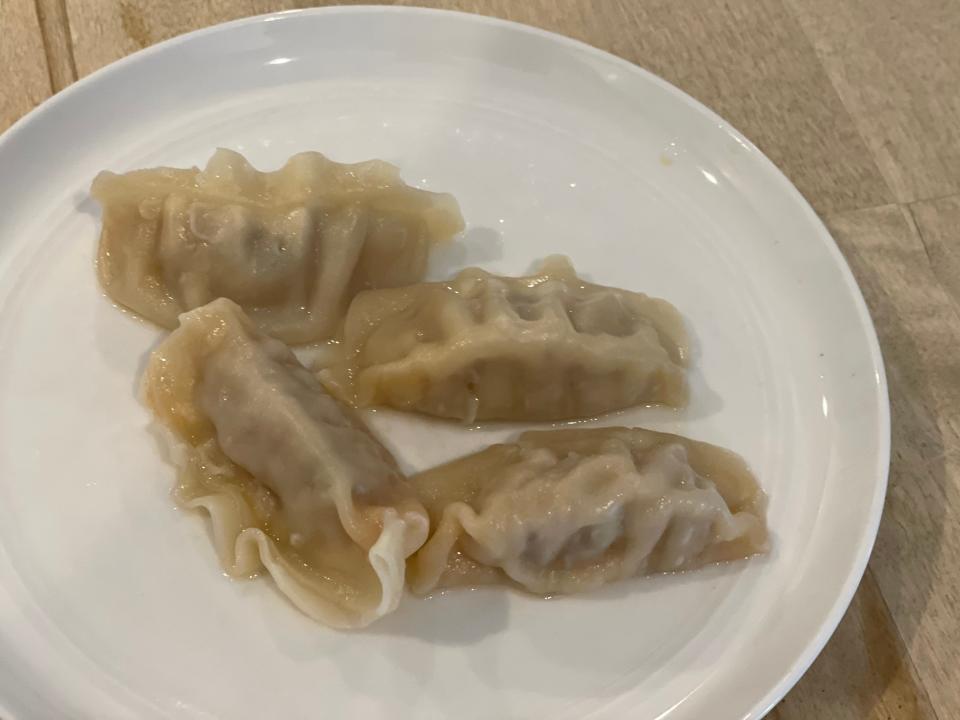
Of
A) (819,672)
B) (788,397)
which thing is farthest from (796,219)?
(819,672)

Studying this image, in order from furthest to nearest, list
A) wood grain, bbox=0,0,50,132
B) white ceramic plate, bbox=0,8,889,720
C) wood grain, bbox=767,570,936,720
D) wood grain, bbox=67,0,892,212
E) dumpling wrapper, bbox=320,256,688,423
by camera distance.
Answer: wood grain, bbox=67,0,892,212 < wood grain, bbox=0,0,50,132 < dumpling wrapper, bbox=320,256,688,423 < wood grain, bbox=767,570,936,720 < white ceramic plate, bbox=0,8,889,720

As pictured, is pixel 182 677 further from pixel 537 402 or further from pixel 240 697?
pixel 537 402

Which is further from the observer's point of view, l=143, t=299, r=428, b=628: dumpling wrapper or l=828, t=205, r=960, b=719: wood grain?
l=828, t=205, r=960, b=719: wood grain

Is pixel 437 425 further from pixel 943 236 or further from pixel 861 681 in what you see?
pixel 943 236

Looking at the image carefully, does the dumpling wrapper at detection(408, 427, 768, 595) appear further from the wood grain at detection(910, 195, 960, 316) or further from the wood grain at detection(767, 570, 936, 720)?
the wood grain at detection(910, 195, 960, 316)

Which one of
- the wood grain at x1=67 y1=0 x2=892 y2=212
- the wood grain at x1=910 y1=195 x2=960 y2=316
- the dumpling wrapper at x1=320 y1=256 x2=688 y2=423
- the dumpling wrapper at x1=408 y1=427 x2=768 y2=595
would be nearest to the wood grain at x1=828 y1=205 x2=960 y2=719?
the wood grain at x1=910 y1=195 x2=960 y2=316

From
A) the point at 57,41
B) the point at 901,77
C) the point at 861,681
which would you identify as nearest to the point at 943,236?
the point at 901,77
